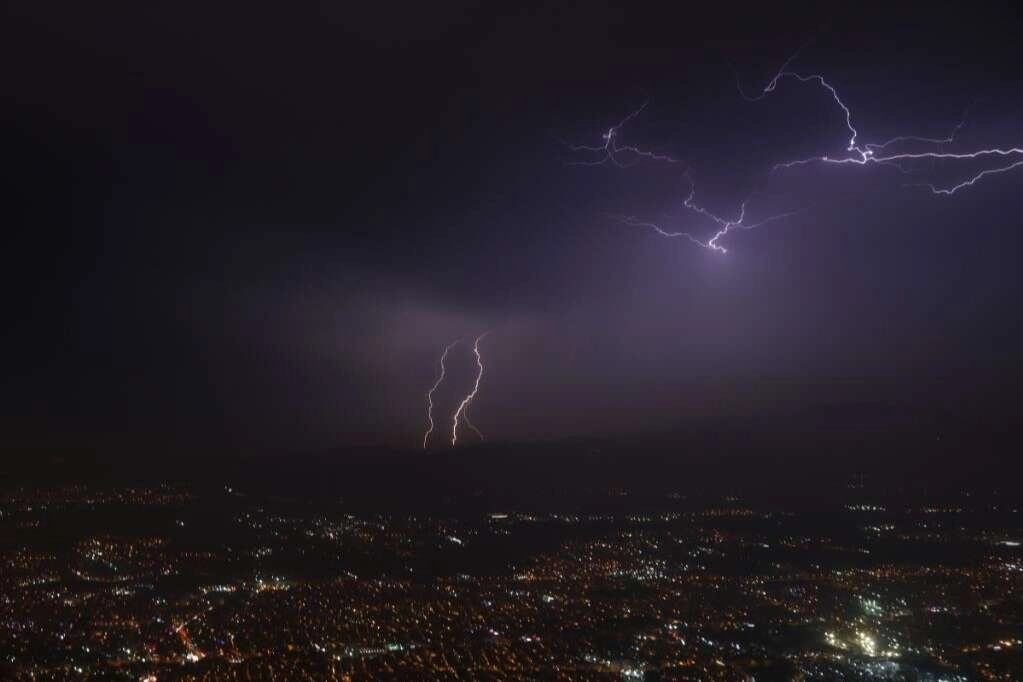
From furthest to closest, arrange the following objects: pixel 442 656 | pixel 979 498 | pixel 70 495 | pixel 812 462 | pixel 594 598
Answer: pixel 812 462, pixel 979 498, pixel 70 495, pixel 594 598, pixel 442 656

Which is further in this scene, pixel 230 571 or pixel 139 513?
pixel 139 513

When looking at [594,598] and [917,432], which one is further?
[917,432]

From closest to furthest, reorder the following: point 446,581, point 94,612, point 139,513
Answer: point 94,612 → point 446,581 → point 139,513

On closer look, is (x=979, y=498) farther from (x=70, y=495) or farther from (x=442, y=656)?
(x=70, y=495)

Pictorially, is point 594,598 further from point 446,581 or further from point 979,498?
point 979,498

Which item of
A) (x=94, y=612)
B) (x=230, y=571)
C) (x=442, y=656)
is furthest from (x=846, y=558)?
(x=94, y=612)

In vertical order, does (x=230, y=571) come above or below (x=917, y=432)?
below

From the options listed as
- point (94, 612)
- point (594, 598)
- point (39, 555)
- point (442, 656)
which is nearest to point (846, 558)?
point (594, 598)

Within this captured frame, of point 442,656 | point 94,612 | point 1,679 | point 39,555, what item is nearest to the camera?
point 1,679

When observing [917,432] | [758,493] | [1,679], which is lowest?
[1,679]
